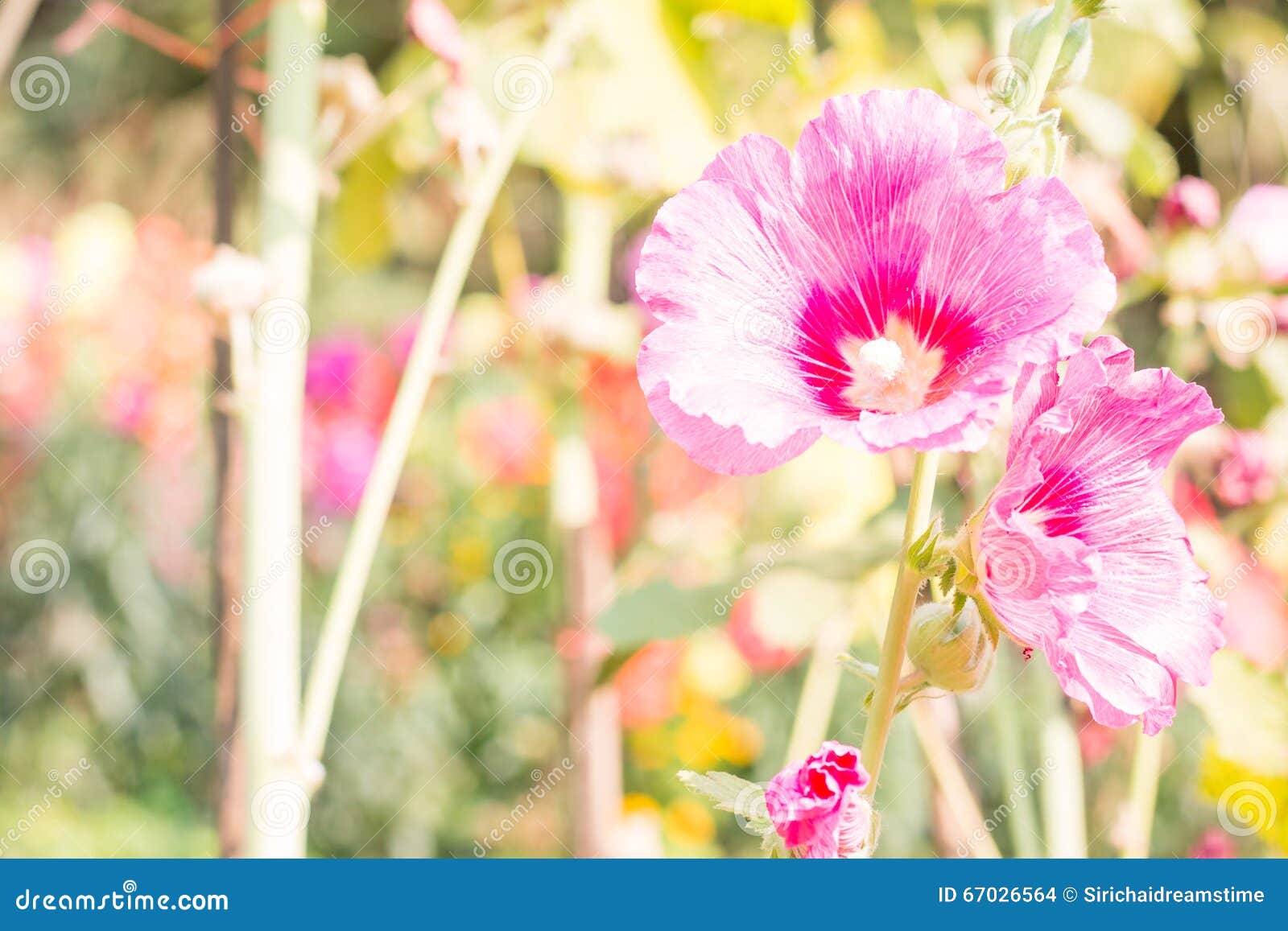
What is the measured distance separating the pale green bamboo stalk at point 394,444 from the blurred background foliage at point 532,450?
0.07 feet

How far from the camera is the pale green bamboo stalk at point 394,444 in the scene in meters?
0.58

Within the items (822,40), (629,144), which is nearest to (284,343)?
(629,144)

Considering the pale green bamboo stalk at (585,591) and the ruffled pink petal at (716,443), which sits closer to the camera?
the ruffled pink petal at (716,443)

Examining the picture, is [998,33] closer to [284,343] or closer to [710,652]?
[284,343]

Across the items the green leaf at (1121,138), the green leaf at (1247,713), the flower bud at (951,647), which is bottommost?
the flower bud at (951,647)

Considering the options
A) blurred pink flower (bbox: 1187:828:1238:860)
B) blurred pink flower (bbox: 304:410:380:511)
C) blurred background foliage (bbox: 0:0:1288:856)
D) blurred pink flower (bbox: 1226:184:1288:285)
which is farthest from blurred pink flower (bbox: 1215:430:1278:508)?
blurred pink flower (bbox: 304:410:380:511)

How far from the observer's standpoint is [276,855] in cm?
56

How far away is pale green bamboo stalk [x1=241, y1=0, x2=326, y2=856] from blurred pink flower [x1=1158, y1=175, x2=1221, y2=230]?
50 centimetres

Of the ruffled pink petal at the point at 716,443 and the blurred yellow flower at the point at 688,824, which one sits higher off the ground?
the blurred yellow flower at the point at 688,824

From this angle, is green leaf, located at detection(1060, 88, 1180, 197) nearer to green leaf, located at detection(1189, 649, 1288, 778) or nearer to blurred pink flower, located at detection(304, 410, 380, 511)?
green leaf, located at detection(1189, 649, 1288, 778)

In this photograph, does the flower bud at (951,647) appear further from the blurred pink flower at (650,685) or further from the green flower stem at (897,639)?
the blurred pink flower at (650,685)

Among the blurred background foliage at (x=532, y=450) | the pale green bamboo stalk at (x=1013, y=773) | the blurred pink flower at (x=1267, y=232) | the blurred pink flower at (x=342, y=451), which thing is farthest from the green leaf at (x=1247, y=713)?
the blurred pink flower at (x=342, y=451)

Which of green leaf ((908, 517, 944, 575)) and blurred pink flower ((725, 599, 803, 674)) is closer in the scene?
green leaf ((908, 517, 944, 575))

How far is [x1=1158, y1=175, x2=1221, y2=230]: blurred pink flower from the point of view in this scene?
2.28 ft
